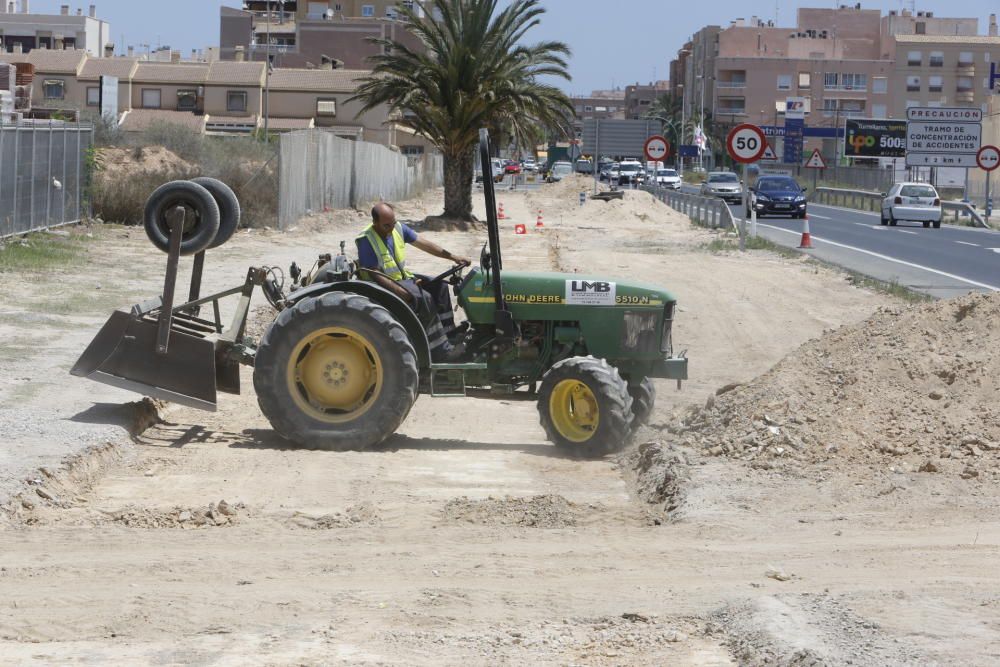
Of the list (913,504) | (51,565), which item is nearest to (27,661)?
(51,565)

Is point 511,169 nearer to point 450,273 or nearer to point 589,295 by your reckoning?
point 589,295

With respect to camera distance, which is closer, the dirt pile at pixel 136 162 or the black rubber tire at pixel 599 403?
the black rubber tire at pixel 599 403

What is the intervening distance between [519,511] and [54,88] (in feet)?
269

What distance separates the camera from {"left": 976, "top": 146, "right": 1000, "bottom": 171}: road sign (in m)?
52.8

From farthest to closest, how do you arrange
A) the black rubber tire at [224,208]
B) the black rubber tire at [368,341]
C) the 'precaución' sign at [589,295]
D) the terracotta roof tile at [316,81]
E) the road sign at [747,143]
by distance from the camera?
1. the terracotta roof tile at [316,81]
2. the road sign at [747,143]
3. the black rubber tire at [224,208]
4. the 'precaución' sign at [589,295]
5. the black rubber tire at [368,341]

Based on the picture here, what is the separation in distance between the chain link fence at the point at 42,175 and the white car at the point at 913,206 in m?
30.5

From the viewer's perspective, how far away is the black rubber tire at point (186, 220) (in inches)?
412

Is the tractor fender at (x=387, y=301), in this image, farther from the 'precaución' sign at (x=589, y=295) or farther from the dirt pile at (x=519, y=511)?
the dirt pile at (x=519, y=511)

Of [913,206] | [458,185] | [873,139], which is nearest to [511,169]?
[873,139]

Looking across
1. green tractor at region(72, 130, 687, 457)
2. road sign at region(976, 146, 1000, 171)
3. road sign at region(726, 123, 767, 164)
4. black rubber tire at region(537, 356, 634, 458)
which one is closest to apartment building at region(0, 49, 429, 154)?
road sign at region(976, 146, 1000, 171)

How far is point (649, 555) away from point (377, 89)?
3637 cm

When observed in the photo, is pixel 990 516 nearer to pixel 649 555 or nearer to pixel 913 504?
pixel 913 504

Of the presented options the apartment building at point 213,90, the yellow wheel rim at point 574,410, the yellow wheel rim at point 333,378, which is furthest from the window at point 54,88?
the yellow wheel rim at point 574,410

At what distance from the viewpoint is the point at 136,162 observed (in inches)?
1326
